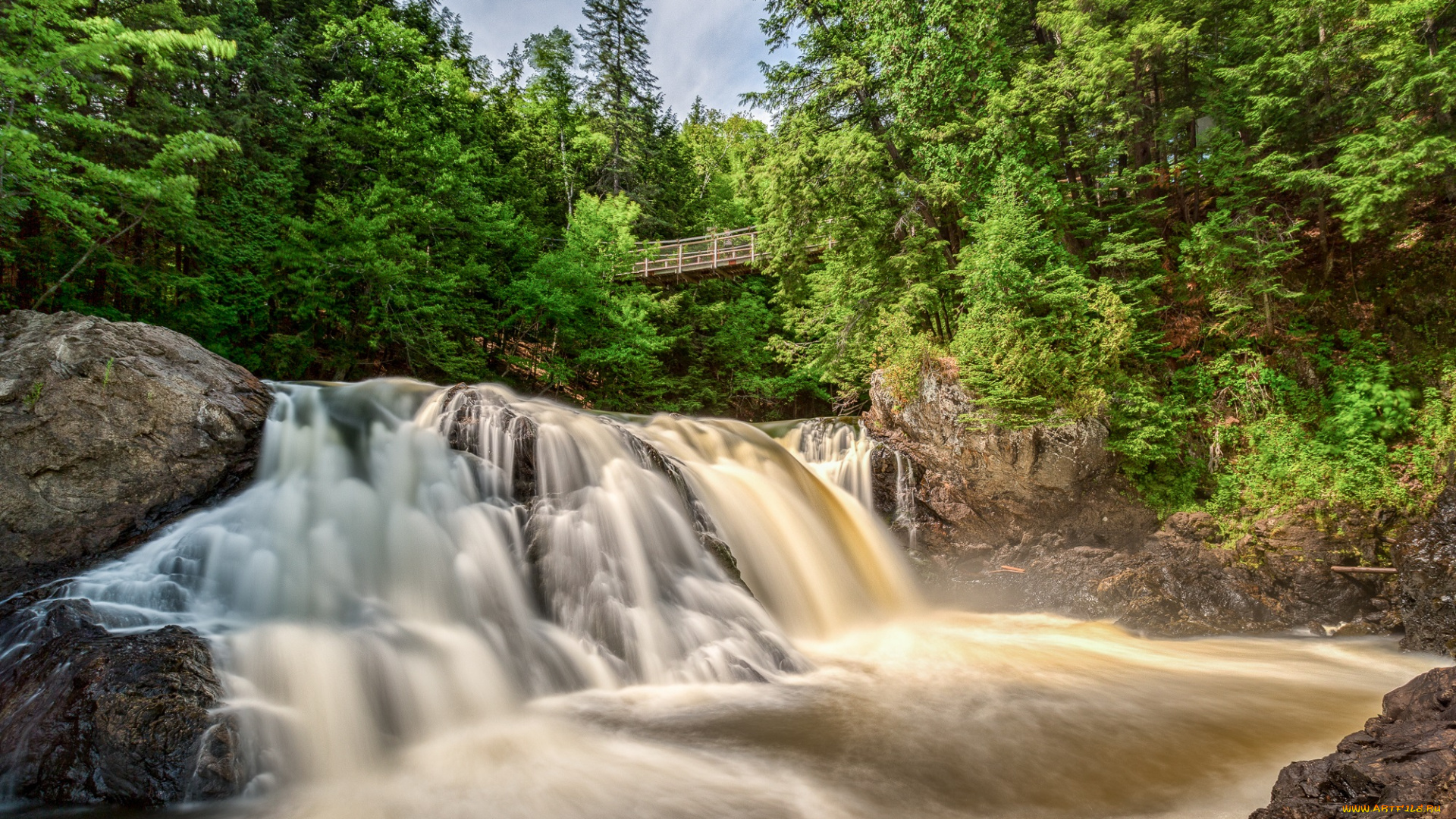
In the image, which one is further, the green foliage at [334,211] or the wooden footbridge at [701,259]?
the wooden footbridge at [701,259]

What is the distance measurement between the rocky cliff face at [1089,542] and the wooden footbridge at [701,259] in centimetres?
964

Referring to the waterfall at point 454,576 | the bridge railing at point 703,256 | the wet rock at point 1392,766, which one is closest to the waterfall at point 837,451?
the waterfall at point 454,576

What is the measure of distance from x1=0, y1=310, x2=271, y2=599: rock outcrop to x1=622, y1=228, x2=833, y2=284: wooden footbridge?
1290 centimetres

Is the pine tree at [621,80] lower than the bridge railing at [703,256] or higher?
higher

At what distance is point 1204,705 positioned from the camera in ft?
15.7

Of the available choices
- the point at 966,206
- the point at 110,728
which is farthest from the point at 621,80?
the point at 110,728

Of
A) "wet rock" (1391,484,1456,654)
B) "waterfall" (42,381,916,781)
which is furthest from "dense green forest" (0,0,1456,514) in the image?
"waterfall" (42,381,916,781)

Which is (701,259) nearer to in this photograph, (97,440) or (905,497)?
(905,497)

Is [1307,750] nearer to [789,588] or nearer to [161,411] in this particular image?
[789,588]

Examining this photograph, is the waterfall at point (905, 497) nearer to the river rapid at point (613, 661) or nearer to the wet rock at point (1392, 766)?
the river rapid at point (613, 661)

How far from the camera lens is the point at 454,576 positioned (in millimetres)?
5613

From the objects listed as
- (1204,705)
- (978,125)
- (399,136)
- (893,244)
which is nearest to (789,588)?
(1204,705)

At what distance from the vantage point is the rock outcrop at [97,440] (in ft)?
Answer: 16.6

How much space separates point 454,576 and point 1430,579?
956 centimetres
